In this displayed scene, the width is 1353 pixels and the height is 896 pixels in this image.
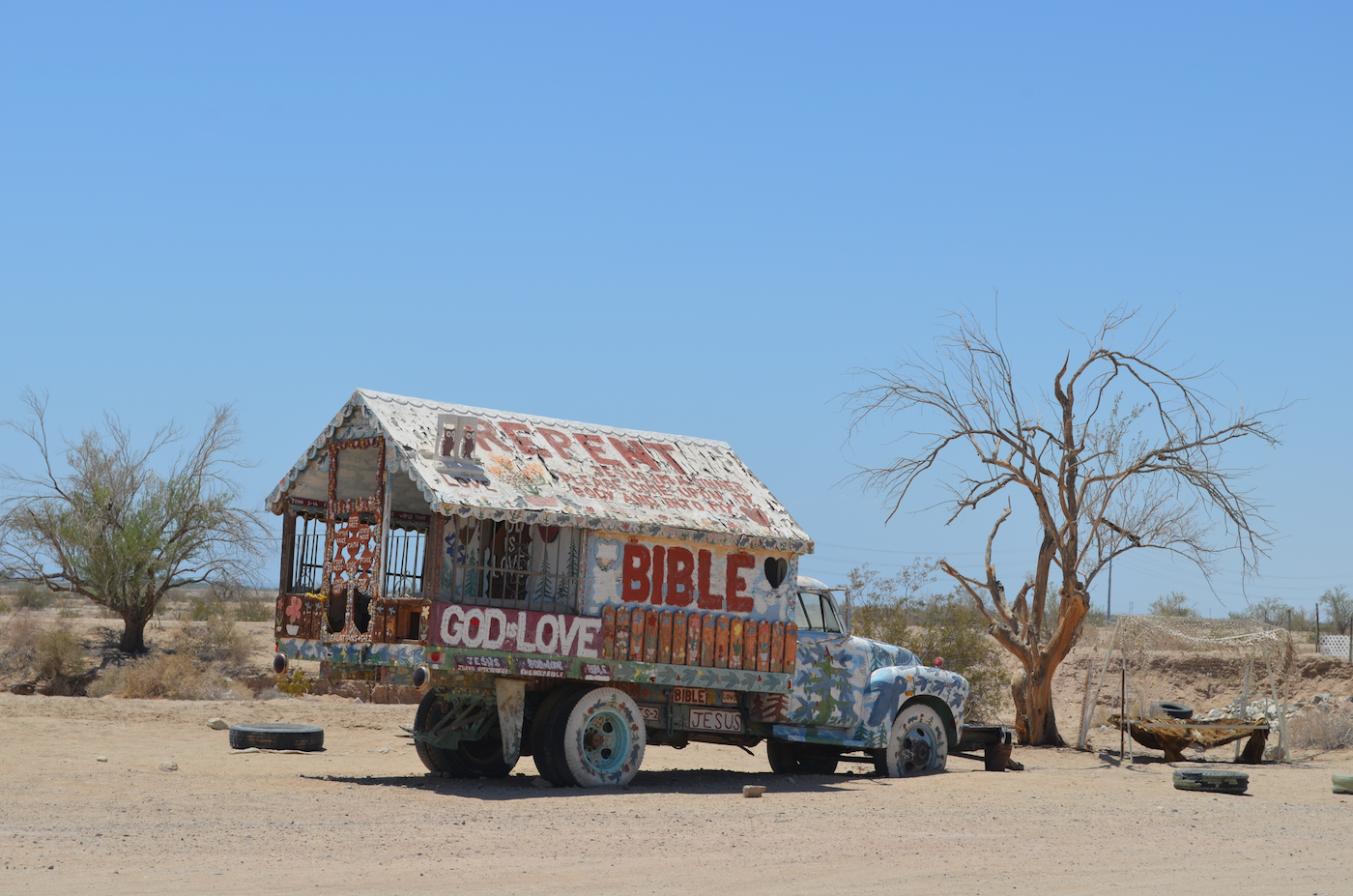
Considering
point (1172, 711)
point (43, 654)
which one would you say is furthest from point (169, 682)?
point (1172, 711)

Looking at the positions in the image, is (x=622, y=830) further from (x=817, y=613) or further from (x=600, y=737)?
(x=817, y=613)

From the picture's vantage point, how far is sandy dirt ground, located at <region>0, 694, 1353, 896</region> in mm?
9117

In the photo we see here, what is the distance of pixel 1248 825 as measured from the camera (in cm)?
1350

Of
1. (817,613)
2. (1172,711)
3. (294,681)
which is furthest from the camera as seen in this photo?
(1172,711)

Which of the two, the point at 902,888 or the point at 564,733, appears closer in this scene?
the point at 902,888

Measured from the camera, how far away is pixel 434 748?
1608 cm

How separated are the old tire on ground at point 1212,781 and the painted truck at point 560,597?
349 centimetres

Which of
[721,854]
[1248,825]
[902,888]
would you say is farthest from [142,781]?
[1248,825]

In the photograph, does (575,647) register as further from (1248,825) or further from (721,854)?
(1248,825)

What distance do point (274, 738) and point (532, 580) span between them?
5.67 m

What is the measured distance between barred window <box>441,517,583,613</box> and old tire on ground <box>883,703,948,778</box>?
16.5ft

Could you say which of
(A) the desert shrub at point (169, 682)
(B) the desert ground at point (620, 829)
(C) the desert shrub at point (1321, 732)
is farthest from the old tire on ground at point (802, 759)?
(A) the desert shrub at point (169, 682)

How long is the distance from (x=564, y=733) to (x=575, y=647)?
91 centimetres

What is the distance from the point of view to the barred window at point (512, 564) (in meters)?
14.5
